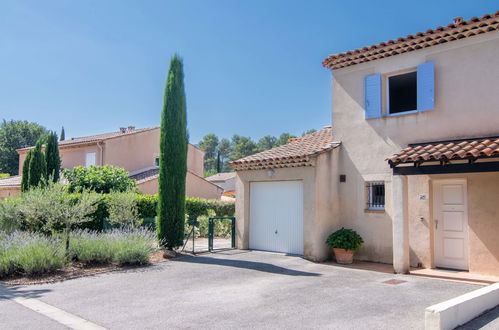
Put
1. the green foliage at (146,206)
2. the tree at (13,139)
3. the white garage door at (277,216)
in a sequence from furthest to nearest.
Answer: the tree at (13,139) < the green foliage at (146,206) < the white garage door at (277,216)

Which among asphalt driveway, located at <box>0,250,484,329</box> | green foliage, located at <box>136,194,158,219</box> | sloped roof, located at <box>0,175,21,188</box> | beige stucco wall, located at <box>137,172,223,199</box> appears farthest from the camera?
beige stucco wall, located at <box>137,172,223,199</box>

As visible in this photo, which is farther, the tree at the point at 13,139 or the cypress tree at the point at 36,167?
the tree at the point at 13,139

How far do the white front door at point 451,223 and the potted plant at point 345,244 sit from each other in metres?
2.15

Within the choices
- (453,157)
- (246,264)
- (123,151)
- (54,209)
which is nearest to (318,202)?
(246,264)

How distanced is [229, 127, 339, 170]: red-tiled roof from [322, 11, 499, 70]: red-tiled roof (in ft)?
8.63

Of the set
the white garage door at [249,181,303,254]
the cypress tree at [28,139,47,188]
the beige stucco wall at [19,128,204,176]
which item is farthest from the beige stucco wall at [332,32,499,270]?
the beige stucco wall at [19,128,204,176]

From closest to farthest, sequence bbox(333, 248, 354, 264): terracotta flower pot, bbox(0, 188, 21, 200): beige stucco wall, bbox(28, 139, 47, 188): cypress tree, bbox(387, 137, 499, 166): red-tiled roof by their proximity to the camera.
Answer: bbox(387, 137, 499, 166): red-tiled roof → bbox(333, 248, 354, 264): terracotta flower pot → bbox(28, 139, 47, 188): cypress tree → bbox(0, 188, 21, 200): beige stucco wall

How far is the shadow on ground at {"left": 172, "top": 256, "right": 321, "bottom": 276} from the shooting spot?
10234 mm

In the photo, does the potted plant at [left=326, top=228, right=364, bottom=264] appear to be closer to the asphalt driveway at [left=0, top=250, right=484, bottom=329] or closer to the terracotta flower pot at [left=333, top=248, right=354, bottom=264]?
the terracotta flower pot at [left=333, top=248, right=354, bottom=264]

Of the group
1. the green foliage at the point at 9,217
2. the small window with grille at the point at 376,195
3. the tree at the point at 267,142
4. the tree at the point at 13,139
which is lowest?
the green foliage at the point at 9,217

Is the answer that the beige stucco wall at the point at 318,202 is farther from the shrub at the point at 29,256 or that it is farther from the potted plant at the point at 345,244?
the shrub at the point at 29,256

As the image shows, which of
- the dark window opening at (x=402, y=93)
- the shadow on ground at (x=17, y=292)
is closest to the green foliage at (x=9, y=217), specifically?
the shadow on ground at (x=17, y=292)

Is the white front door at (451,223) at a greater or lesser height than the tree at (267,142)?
lesser

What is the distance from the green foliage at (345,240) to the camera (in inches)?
442
